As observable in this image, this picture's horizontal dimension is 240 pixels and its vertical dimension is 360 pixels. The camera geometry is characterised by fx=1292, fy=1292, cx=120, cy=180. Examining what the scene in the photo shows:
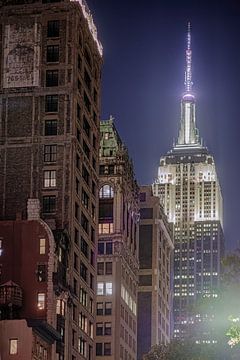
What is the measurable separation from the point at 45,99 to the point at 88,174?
536 inches

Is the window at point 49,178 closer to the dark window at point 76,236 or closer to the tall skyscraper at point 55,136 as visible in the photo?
the tall skyscraper at point 55,136

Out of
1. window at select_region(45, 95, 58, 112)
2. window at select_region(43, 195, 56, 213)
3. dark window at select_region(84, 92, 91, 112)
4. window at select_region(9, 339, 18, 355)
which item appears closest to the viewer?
window at select_region(9, 339, 18, 355)

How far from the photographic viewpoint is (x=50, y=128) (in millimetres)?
179500

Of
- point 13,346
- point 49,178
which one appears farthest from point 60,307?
point 49,178

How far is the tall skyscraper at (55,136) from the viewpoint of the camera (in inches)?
6875

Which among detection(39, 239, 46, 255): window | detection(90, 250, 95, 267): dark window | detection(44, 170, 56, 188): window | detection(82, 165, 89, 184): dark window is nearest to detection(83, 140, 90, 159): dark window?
detection(82, 165, 89, 184): dark window

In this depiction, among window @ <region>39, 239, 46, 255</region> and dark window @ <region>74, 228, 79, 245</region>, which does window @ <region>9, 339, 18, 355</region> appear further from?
dark window @ <region>74, 228, 79, 245</region>

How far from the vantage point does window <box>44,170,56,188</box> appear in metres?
176

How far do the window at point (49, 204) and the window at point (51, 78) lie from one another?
16690mm

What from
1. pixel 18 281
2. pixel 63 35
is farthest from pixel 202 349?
pixel 63 35

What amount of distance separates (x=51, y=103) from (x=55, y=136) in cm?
494

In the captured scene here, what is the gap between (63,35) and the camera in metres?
183

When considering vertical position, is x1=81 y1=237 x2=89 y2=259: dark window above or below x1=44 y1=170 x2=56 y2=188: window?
below

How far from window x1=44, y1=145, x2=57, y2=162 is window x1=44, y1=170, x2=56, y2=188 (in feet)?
5.96
